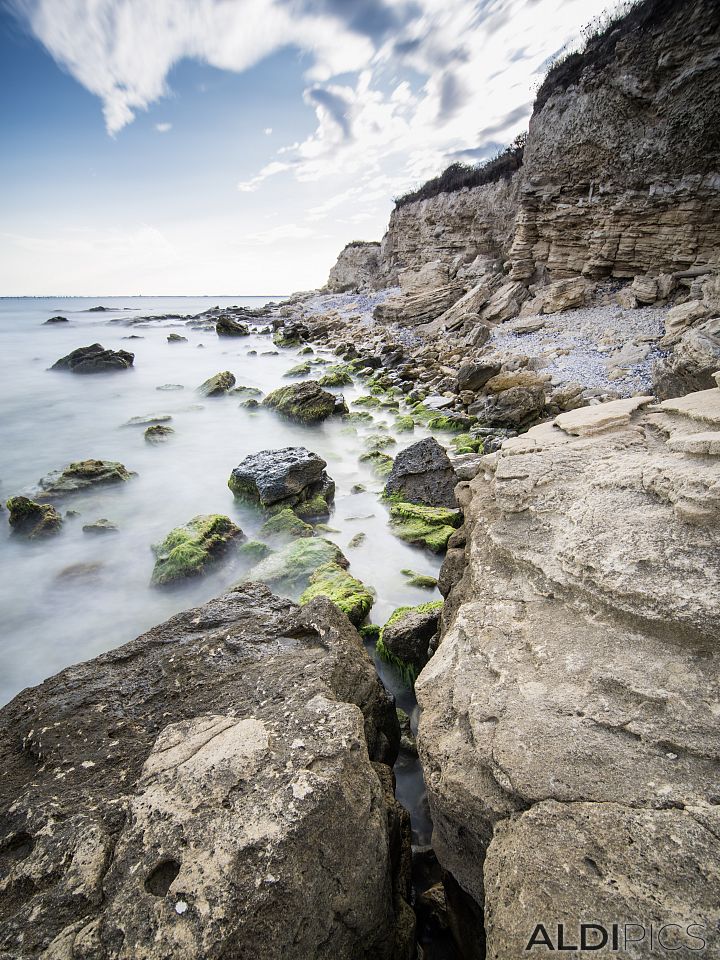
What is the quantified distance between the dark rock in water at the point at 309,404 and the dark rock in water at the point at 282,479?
13.5 ft

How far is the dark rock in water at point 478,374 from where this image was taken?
10.9 metres

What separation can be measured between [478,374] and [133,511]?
8430mm

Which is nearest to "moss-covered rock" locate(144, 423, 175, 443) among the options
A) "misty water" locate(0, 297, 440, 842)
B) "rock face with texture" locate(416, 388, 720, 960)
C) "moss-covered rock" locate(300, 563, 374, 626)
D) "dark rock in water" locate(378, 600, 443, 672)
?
"misty water" locate(0, 297, 440, 842)

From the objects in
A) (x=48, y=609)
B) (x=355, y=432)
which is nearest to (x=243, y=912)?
(x=48, y=609)

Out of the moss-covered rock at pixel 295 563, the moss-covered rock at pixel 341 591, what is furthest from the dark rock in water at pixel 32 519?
the moss-covered rock at pixel 341 591

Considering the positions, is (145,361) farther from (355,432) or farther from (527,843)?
(527,843)

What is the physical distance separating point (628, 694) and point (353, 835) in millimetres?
1332

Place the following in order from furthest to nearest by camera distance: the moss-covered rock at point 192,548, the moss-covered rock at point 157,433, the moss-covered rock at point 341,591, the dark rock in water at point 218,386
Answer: the dark rock in water at point 218,386 < the moss-covered rock at point 157,433 < the moss-covered rock at point 192,548 < the moss-covered rock at point 341,591

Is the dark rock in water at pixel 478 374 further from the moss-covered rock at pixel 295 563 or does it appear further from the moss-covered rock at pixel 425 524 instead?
the moss-covered rock at pixel 295 563

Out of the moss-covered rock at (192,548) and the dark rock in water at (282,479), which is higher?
the dark rock in water at (282,479)

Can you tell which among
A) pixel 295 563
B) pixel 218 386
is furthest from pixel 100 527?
pixel 218 386

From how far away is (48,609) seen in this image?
211 inches

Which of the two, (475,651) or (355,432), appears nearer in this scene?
(475,651)

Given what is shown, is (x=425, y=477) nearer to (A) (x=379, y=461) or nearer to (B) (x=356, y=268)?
(A) (x=379, y=461)
